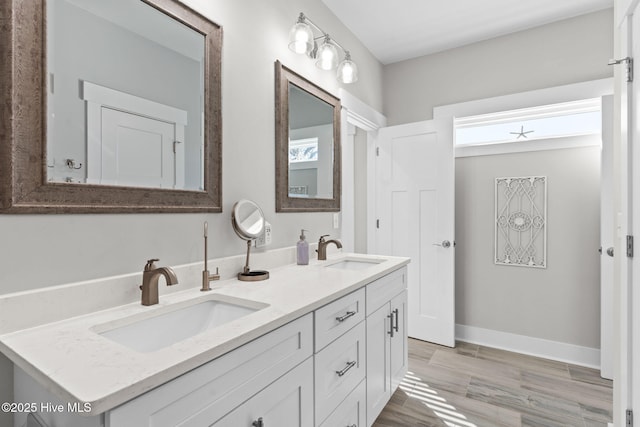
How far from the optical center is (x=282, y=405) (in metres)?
1.02

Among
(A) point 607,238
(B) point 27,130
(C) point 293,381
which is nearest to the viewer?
(B) point 27,130

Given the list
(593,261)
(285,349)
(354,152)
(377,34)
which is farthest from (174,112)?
(593,261)

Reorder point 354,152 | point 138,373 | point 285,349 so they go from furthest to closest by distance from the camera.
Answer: point 354,152 < point 285,349 < point 138,373

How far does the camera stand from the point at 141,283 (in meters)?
1.21

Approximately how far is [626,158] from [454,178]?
155cm

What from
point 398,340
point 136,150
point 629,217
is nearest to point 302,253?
point 398,340

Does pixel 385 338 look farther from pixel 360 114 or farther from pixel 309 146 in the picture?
pixel 360 114

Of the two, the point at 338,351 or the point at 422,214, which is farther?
the point at 422,214

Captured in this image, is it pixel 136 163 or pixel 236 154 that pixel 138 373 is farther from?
pixel 236 154

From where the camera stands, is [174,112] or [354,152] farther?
[354,152]

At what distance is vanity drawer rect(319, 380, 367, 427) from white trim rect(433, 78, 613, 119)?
7.89ft

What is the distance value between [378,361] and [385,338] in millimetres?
134

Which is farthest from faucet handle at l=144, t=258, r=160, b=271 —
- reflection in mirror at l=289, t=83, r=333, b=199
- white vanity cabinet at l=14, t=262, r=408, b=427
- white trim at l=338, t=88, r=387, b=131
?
white trim at l=338, t=88, r=387, b=131

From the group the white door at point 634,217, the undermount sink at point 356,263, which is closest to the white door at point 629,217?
the white door at point 634,217
